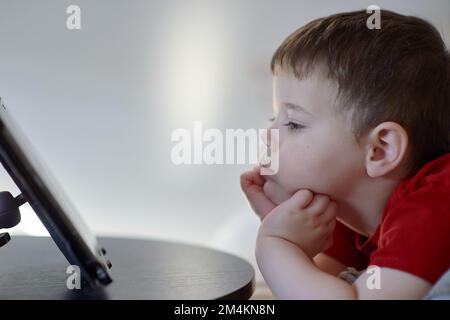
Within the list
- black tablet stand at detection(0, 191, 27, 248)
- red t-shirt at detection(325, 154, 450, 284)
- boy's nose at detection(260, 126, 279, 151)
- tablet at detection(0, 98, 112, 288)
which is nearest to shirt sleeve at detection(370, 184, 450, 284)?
red t-shirt at detection(325, 154, 450, 284)

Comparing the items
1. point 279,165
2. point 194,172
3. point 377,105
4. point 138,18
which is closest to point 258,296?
point 194,172

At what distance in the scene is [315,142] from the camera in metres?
0.83

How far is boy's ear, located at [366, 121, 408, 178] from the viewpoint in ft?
2.68

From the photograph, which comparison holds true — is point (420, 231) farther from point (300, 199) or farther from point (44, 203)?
point (44, 203)

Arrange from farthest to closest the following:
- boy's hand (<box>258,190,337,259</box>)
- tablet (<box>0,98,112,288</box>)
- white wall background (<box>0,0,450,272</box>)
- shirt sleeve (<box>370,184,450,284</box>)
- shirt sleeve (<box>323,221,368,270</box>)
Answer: white wall background (<box>0,0,450,272</box>) → shirt sleeve (<box>323,221,368,270</box>) → boy's hand (<box>258,190,337,259</box>) → shirt sleeve (<box>370,184,450,284</box>) → tablet (<box>0,98,112,288</box>)

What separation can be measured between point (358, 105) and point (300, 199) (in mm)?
161

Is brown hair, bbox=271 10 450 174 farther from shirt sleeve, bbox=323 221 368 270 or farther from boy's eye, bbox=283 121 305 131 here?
shirt sleeve, bbox=323 221 368 270

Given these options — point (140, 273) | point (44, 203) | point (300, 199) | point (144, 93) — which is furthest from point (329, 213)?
point (144, 93)

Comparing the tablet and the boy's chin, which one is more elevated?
the tablet

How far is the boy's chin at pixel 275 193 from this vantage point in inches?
36.6

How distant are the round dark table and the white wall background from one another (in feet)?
2.51
